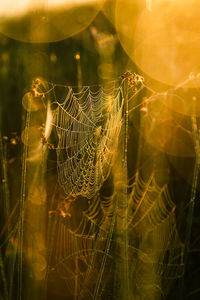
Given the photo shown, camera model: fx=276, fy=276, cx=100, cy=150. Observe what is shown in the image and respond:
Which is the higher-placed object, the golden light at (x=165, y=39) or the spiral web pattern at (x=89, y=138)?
the golden light at (x=165, y=39)

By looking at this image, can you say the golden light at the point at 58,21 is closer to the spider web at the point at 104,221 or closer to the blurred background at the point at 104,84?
the blurred background at the point at 104,84

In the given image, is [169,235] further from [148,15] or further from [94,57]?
[148,15]

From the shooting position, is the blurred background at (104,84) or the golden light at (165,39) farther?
the golden light at (165,39)

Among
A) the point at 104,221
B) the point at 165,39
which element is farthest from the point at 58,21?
the point at 104,221

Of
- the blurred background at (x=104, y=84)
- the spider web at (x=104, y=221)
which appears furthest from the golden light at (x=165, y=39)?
the spider web at (x=104, y=221)

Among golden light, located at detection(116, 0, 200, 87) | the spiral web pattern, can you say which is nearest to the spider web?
the spiral web pattern

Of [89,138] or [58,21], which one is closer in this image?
[89,138]

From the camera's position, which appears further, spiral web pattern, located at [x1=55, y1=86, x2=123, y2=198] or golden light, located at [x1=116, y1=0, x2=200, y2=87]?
golden light, located at [x1=116, y1=0, x2=200, y2=87]

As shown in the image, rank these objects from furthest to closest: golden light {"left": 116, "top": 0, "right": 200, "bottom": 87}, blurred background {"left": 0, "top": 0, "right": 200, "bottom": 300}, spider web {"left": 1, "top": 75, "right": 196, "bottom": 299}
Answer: golden light {"left": 116, "top": 0, "right": 200, "bottom": 87}
blurred background {"left": 0, "top": 0, "right": 200, "bottom": 300}
spider web {"left": 1, "top": 75, "right": 196, "bottom": 299}

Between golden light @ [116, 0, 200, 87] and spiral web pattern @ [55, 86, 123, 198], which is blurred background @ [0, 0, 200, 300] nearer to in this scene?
golden light @ [116, 0, 200, 87]

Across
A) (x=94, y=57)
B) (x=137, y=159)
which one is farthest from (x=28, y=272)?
(x=94, y=57)

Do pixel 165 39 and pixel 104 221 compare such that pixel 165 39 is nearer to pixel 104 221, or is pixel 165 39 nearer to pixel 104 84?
pixel 104 84
